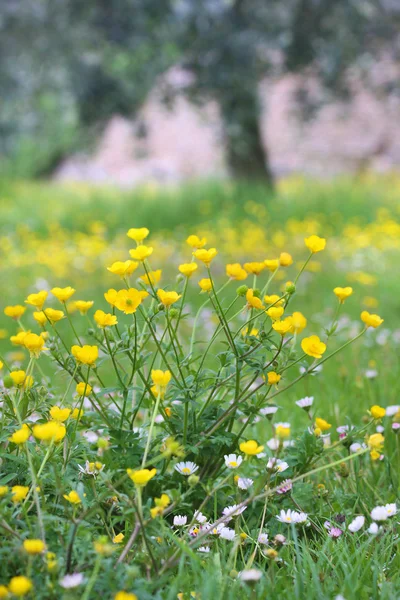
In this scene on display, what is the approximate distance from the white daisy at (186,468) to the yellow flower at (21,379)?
37 cm

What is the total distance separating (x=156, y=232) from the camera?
23.0 ft

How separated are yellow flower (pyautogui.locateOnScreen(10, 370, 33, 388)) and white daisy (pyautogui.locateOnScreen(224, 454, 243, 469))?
0.45 metres

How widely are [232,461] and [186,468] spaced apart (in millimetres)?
103

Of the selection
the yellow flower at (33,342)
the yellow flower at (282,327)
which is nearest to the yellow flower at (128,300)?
the yellow flower at (33,342)

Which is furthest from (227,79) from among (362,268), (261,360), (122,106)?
(261,360)

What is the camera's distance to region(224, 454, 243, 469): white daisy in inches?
54.8

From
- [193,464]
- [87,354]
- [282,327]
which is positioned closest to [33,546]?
[87,354]

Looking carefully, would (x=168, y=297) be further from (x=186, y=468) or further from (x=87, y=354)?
(x=186, y=468)

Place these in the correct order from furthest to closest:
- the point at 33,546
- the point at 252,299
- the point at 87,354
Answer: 1. the point at 252,299
2. the point at 87,354
3. the point at 33,546

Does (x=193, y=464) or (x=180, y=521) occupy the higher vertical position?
(x=193, y=464)

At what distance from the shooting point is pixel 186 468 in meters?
1.46

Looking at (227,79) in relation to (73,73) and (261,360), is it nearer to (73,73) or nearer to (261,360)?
(73,73)

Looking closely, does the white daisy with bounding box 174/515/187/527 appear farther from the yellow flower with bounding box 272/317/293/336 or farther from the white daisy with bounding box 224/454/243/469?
the yellow flower with bounding box 272/317/293/336

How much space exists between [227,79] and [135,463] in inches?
180
